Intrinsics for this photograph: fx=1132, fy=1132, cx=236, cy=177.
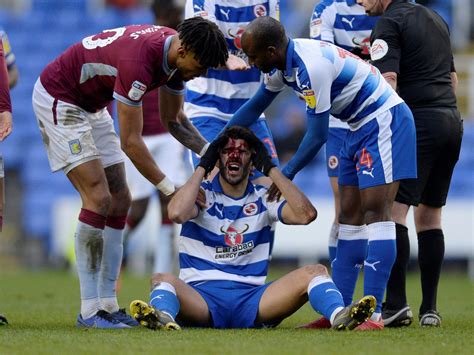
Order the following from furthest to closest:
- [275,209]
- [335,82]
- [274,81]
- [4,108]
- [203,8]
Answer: [203,8] → [274,81] → [275,209] → [4,108] → [335,82]

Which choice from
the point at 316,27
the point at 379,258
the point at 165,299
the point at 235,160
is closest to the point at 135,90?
the point at 235,160

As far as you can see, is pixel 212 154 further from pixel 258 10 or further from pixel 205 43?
pixel 258 10

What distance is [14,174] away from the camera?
18594 mm

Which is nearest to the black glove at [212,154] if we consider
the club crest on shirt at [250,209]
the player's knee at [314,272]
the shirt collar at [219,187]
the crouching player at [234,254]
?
the crouching player at [234,254]

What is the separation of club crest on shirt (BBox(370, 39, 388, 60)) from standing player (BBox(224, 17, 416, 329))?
31cm

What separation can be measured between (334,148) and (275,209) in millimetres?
1463

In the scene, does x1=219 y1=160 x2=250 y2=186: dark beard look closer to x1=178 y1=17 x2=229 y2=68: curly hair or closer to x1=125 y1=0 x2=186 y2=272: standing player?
x1=178 y1=17 x2=229 y2=68: curly hair

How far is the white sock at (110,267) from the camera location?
25.9 ft

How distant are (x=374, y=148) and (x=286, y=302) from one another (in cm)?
112

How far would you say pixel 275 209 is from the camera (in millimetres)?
7309

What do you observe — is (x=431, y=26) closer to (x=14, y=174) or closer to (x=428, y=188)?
(x=428, y=188)

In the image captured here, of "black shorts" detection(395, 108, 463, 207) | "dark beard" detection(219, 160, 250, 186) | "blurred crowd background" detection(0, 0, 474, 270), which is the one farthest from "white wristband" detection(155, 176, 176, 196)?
"blurred crowd background" detection(0, 0, 474, 270)

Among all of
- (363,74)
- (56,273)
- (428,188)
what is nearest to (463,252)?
(56,273)

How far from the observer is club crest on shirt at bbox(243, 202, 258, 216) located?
24.1 ft
